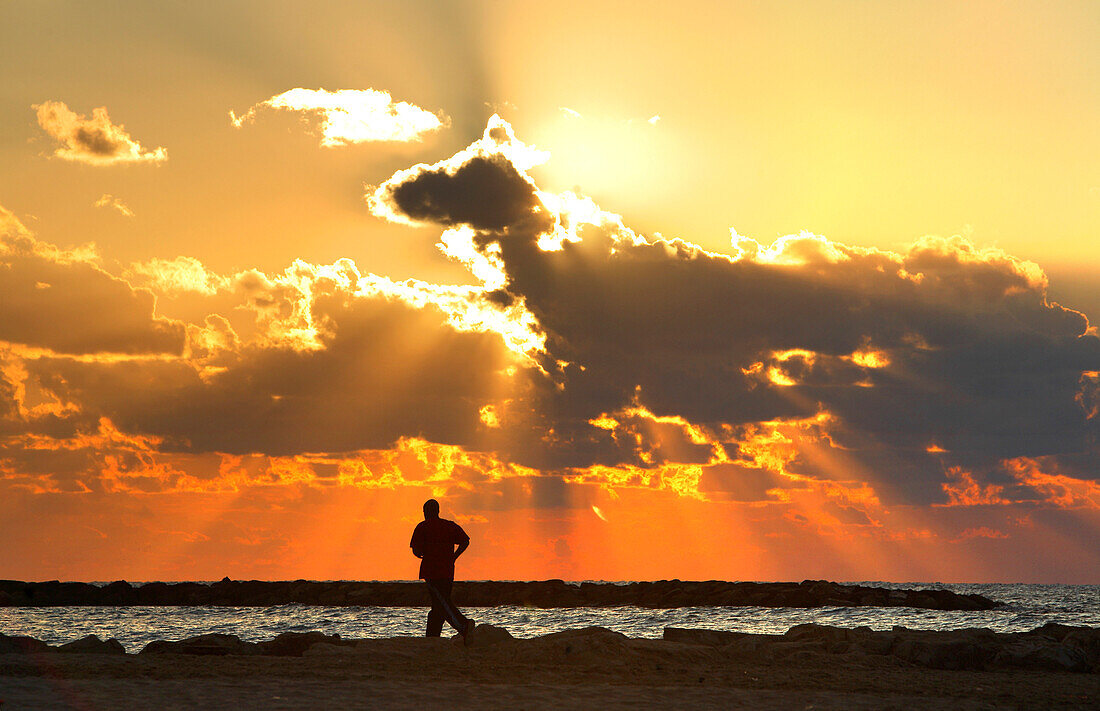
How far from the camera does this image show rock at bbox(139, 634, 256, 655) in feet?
54.5

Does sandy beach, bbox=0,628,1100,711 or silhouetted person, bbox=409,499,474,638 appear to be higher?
silhouetted person, bbox=409,499,474,638

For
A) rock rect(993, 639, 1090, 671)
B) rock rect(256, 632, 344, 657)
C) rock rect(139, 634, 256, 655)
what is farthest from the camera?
rock rect(256, 632, 344, 657)

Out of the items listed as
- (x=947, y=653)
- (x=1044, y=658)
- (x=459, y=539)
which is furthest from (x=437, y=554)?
(x=1044, y=658)

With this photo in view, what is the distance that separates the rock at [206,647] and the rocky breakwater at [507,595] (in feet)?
167

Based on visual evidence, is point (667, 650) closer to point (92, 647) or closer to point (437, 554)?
point (437, 554)

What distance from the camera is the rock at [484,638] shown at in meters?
16.1

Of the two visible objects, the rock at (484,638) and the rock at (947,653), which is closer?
the rock at (947,653)

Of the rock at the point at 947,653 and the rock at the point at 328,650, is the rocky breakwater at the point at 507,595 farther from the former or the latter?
the rock at the point at 328,650

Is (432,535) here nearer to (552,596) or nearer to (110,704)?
(110,704)

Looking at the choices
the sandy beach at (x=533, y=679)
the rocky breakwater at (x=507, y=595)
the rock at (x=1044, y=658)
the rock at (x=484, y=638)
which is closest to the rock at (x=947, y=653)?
the rock at (x=1044, y=658)

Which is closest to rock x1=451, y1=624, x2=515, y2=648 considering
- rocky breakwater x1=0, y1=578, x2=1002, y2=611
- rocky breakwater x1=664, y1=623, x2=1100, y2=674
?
rocky breakwater x1=664, y1=623, x2=1100, y2=674

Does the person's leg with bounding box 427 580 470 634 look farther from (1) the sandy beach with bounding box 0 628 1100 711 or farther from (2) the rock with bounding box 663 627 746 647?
(2) the rock with bounding box 663 627 746 647

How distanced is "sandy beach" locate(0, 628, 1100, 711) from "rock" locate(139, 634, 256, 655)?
1.37 feet

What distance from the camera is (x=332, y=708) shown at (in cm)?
1043
